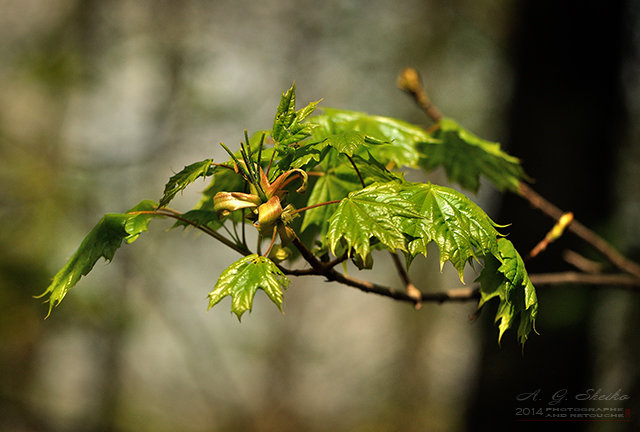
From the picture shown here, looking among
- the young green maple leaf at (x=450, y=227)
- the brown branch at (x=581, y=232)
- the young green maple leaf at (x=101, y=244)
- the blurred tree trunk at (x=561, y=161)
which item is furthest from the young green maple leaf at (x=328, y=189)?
the blurred tree trunk at (x=561, y=161)

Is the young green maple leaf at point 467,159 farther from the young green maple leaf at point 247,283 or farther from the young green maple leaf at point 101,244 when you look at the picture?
the young green maple leaf at point 101,244

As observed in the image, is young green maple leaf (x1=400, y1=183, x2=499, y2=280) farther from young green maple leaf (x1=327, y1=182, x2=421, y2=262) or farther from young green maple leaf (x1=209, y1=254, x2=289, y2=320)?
young green maple leaf (x1=209, y1=254, x2=289, y2=320)

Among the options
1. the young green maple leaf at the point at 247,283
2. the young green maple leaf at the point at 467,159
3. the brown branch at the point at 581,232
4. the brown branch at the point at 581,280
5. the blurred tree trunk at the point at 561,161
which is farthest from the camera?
the blurred tree trunk at the point at 561,161

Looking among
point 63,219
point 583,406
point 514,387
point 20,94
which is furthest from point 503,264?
point 20,94

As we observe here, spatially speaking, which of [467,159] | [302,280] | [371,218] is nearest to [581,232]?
[467,159]

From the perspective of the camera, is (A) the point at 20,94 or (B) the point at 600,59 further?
(A) the point at 20,94

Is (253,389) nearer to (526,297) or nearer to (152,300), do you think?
(152,300)
